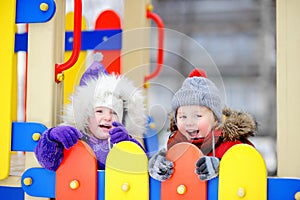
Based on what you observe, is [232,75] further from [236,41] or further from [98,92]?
[98,92]

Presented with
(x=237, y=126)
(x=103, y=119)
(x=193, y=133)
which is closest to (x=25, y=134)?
(x=103, y=119)

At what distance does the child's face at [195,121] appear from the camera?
114cm

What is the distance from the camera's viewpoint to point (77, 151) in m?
1.18

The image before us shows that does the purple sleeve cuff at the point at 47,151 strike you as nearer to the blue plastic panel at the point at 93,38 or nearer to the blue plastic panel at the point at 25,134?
the blue plastic panel at the point at 25,134

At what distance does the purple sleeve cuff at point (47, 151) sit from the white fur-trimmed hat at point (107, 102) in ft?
0.35

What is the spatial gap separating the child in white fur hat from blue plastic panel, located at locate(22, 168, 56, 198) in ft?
0.11

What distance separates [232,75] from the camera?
526 cm

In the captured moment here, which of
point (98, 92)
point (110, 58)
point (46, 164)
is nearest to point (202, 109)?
point (98, 92)

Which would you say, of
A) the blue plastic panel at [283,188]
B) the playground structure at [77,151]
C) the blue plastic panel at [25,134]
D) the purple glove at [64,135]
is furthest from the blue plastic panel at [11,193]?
the blue plastic panel at [283,188]

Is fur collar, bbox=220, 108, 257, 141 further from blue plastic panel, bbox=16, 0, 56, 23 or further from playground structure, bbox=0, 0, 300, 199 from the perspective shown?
blue plastic panel, bbox=16, 0, 56, 23

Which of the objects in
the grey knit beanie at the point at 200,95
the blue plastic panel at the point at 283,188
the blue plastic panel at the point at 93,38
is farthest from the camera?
the blue plastic panel at the point at 93,38

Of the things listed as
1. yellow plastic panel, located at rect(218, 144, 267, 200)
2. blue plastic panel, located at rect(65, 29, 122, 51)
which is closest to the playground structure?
yellow plastic panel, located at rect(218, 144, 267, 200)

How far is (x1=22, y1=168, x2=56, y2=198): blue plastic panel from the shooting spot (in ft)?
3.91

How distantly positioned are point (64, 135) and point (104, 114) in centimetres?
17
